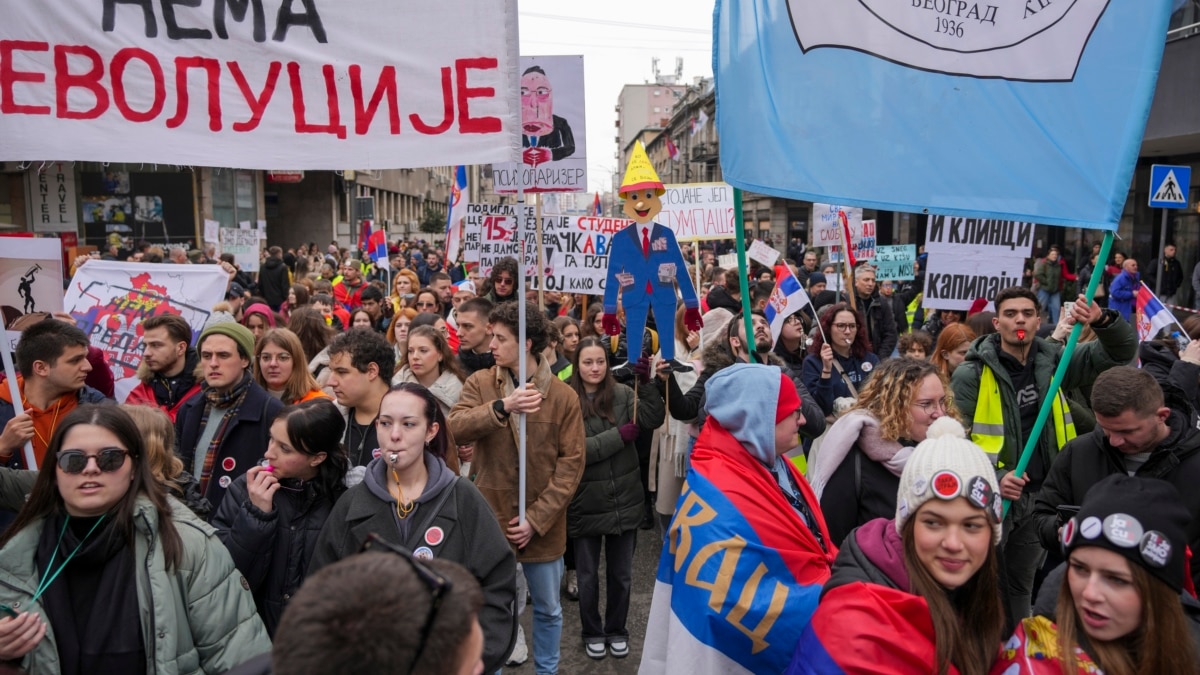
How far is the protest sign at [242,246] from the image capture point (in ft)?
50.6

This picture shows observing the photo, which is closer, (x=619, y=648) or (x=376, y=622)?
(x=376, y=622)

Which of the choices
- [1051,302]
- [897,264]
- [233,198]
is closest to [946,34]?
[897,264]

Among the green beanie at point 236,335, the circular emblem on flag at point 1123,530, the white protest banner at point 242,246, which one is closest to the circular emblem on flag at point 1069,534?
the circular emblem on flag at point 1123,530

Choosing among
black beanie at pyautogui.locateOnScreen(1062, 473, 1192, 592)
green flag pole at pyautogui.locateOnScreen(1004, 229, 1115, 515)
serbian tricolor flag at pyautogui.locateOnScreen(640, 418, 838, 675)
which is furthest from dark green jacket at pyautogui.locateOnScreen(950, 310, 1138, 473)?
black beanie at pyautogui.locateOnScreen(1062, 473, 1192, 592)

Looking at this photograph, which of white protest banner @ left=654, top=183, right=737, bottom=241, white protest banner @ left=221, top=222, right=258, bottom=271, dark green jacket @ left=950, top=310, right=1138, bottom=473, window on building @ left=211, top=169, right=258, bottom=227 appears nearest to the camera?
dark green jacket @ left=950, top=310, right=1138, bottom=473

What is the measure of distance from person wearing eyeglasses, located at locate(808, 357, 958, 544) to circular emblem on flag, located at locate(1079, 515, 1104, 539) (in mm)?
1079

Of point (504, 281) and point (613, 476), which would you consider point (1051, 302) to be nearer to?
point (504, 281)

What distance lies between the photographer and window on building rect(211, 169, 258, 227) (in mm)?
30422

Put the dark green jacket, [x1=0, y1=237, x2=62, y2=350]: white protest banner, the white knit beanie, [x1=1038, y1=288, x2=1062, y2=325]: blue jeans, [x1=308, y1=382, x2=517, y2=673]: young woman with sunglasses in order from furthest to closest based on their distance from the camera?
[x1=1038, y1=288, x2=1062, y2=325]: blue jeans
[x1=0, y1=237, x2=62, y2=350]: white protest banner
the dark green jacket
[x1=308, y1=382, x2=517, y2=673]: young woman with sunglasses
the white knit beanie

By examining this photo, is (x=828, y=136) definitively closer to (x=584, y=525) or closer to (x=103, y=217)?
(x=584, y=525)

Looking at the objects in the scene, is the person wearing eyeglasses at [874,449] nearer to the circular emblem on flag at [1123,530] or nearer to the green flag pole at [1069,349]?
the green flag pole at [1069,349]

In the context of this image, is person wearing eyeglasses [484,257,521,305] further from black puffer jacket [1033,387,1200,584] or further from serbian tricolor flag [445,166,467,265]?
black puffer jacket [1033,387,1200,584]

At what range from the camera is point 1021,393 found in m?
4.68

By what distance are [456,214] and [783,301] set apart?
674 centimetres
